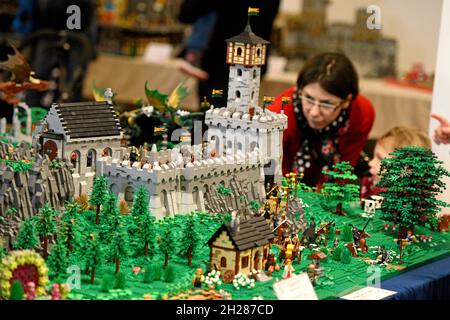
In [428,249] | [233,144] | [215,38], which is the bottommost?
[428,249]

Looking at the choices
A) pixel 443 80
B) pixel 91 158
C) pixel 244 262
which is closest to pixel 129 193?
pixel 91 158

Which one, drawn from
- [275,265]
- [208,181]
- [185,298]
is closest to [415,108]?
[208,181]

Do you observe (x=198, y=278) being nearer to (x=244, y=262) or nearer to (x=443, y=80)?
(x=244, y=262)

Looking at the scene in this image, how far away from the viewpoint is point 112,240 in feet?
18.6

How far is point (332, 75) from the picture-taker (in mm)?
7785

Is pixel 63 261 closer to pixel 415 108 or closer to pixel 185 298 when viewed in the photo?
pixel 185 298

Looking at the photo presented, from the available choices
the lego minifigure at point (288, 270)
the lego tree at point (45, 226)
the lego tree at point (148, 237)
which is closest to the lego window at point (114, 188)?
the lego tree at point (148, 237)

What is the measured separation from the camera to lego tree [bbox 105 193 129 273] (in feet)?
18.3

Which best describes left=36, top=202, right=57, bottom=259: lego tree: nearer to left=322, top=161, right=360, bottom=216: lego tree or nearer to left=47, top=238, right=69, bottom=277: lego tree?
left=47, top=238, right=69, bottom=277: lego tree

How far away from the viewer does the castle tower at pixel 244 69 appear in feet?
21.9

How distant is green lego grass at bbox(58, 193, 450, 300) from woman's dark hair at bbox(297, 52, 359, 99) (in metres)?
1.15

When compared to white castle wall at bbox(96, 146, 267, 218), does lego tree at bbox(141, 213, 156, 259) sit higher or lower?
lower

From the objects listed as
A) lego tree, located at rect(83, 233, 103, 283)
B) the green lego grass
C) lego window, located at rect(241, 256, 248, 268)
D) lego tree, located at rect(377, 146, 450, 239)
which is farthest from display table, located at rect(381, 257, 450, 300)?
lego tree, located at rect(83, 233, 103, 283)
